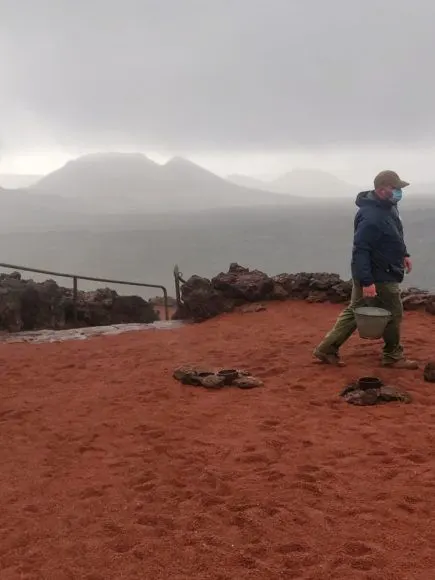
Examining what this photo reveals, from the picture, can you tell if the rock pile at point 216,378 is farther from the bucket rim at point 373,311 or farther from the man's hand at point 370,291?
the man's hand at point 370,291

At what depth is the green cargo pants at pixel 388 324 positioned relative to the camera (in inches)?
252

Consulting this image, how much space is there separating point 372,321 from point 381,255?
69cm

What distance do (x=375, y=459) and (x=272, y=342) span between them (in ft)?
12.9

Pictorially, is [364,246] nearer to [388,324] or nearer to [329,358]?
[388,324]

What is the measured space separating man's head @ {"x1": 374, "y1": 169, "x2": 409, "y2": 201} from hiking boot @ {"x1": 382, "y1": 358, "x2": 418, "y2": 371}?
1745mm

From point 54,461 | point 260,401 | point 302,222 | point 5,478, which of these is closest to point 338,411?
point 260,401

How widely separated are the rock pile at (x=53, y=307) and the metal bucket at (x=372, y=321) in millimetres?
6682

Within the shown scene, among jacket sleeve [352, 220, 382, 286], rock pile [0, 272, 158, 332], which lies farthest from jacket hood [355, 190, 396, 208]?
rock pile [0, 272, 158, 332]

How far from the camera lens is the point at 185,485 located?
415 centimetres

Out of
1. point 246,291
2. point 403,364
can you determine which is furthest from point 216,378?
point 246,291

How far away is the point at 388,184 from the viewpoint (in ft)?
20.1

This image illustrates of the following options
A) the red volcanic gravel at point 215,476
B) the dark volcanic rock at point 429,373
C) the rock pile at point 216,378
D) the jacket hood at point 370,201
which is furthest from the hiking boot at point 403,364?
the jacket hood at point 370,201

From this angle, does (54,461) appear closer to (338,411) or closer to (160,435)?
(160,435)

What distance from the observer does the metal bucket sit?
6113 mm
